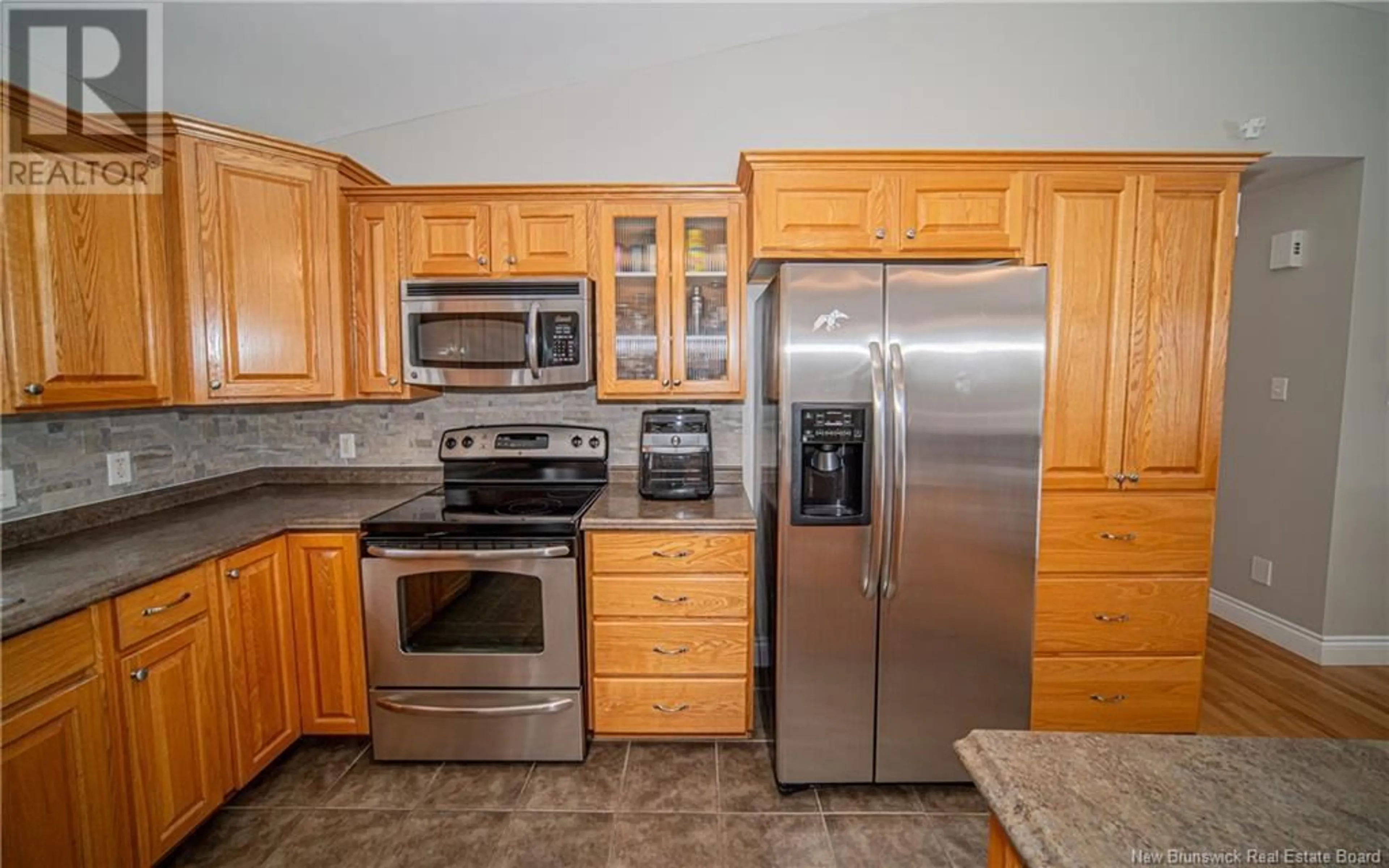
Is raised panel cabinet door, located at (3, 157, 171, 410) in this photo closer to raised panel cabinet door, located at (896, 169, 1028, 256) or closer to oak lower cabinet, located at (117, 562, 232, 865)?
oak lower cabinet, located at (117, 562, 232, 865)

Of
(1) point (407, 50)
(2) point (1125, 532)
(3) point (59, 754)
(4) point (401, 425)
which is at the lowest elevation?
(3) point (59, 754)

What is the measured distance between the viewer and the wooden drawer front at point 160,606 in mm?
1516

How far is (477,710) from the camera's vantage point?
213 cm

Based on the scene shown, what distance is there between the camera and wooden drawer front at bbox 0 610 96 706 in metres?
1.26

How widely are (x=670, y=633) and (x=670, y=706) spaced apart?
0.29 metres

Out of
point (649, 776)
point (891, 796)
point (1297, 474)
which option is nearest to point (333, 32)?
→ point (649, 776)

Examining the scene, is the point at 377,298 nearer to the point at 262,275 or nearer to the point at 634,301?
the point at 262,275

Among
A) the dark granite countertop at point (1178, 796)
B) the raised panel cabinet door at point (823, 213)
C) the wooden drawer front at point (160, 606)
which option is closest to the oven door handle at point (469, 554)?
the wooden drawer front at point (160, 606)

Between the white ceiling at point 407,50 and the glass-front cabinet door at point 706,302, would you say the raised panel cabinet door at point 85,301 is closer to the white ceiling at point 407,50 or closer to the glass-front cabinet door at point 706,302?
the white ceiling at point 407,50

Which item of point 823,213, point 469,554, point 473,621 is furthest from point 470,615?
point 823,213

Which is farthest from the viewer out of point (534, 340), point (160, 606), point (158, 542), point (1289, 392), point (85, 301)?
point (1289, 392)

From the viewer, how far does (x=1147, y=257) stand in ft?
6.82

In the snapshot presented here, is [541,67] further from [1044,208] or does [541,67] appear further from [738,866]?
[738,866]

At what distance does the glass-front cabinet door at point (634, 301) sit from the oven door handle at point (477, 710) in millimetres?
1242
